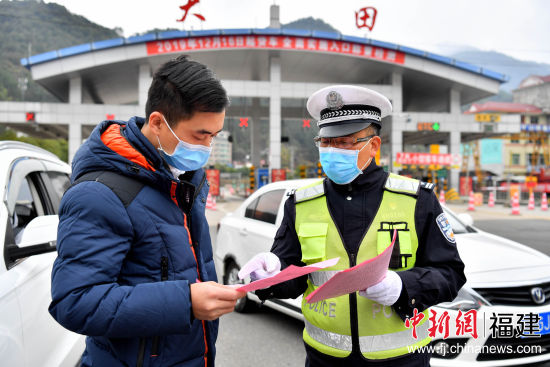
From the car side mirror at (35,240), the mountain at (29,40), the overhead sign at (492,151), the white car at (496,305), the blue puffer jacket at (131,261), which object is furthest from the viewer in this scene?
the overhead sign at (492,151)

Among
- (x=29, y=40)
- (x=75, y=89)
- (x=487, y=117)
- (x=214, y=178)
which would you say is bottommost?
(x=214, y=178)

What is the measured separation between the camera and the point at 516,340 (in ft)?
8.77

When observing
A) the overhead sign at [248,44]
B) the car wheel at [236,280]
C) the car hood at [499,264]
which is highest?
the overhead sign at [248,44]

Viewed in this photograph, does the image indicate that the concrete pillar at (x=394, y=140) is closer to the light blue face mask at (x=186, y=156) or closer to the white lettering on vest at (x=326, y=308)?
the white lettering on vest at (x=326, y=308)

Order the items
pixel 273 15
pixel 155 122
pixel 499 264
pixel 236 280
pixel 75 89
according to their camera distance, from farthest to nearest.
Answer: pixel 273 15
pixel 75 89
pixel 236 280
pixel 499 264
pixel 155 122

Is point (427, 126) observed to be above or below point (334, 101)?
above

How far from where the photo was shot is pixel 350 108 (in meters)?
1.87

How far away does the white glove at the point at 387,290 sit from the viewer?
4.64 feet

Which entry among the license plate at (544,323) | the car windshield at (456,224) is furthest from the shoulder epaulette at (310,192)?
the car windshield at (456,224)

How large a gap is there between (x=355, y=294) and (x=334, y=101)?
0.93 m

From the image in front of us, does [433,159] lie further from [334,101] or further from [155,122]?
[155,122]

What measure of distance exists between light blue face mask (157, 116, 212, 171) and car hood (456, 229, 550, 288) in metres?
2.32

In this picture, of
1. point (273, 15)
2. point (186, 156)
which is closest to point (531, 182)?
point (273, 15)

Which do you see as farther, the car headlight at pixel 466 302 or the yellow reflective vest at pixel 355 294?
the car headlight at pixel 466 302
